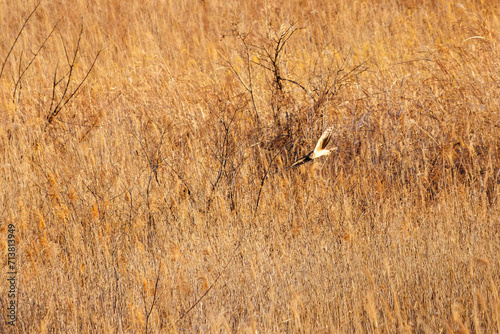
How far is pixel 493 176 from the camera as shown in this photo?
3.02m

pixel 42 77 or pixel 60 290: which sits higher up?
pixel 42 77

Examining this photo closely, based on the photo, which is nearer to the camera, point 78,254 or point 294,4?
point 78,254

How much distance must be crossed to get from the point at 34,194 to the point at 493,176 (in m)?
2.81

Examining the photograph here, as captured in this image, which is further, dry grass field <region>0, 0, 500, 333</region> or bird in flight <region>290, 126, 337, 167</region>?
bird in flight <region>290, 126, 337, 167</region>

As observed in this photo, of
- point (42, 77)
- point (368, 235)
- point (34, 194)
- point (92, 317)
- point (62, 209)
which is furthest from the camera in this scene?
point (42, 77)

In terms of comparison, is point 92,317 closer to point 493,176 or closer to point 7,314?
point 7,314

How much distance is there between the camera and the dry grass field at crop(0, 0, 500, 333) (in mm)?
2105

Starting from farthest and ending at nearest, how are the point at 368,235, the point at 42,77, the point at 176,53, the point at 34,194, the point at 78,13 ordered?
1. the point at 78,13
2. the point at 176,53
3. the point at 42,77
4. the point at 34,194
5. the point at 368,235

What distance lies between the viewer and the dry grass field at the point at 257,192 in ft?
6.91

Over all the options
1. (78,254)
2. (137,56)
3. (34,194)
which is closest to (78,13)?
(137,56)

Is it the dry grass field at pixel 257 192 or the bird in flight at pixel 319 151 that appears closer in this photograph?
the dry grass field at pixel 257 192

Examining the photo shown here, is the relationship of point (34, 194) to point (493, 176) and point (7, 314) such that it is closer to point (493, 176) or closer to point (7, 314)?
point (7, 314)

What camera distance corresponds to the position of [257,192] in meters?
3.19

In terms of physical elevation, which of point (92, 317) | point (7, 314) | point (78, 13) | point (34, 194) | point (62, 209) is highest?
point (78, 13)
